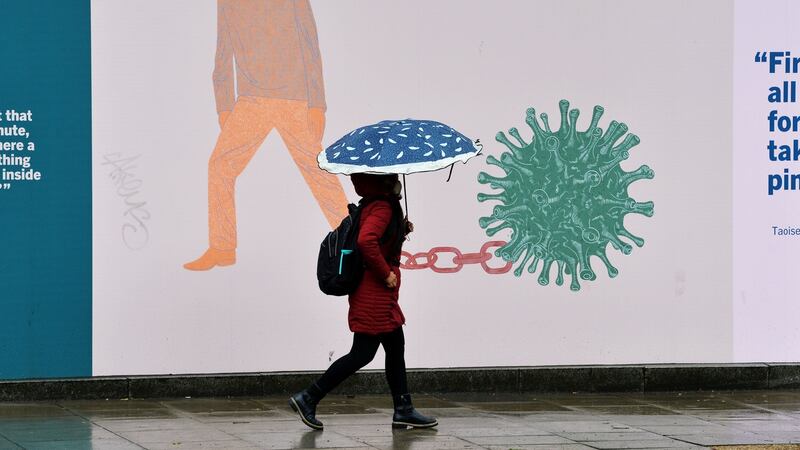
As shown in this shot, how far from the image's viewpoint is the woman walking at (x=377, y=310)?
30.1 ft

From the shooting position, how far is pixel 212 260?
35.6 ft

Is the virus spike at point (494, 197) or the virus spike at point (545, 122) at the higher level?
the virus spike at point (545, 122)

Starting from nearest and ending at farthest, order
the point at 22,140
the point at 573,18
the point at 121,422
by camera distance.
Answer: the point at 121,422 → the point at 22,140 → the point at 573,18

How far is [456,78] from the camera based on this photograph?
11227mm

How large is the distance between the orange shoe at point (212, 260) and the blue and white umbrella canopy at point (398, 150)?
1.94 meters

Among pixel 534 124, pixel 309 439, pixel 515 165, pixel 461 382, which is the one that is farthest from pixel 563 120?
pixel 309 439

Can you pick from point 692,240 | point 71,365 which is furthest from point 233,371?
point 692,240

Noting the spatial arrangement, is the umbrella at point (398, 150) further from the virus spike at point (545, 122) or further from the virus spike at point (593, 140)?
the virus spike at point (593, 140)

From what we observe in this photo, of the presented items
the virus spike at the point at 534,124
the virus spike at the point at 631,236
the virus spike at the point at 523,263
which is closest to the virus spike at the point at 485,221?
the virus spike at the point at 523,263

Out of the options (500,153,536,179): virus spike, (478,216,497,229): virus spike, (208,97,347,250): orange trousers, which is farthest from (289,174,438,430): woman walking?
(500,153,536,179): virus spike

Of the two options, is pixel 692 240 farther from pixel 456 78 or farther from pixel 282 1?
pixel 282 1

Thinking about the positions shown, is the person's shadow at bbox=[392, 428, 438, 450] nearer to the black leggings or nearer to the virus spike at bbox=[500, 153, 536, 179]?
the black leggings

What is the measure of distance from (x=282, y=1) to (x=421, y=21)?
110 cm

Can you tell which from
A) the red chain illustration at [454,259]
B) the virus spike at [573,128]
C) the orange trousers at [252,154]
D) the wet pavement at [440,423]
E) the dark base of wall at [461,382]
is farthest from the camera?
the virus spike at [573,128]
